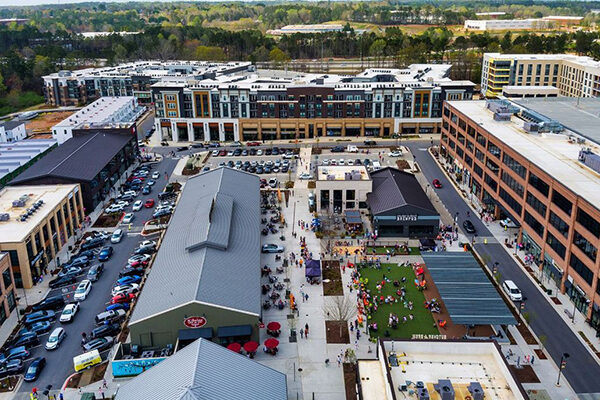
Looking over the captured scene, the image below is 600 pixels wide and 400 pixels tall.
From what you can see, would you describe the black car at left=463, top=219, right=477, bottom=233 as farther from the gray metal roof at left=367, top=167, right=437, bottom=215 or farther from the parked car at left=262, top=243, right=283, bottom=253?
the parked car at left=262, top=243, right=283, bottom=253

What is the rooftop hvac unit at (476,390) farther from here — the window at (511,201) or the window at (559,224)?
the window at (511,201)

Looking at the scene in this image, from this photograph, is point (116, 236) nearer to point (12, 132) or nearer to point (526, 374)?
point (526, 374)

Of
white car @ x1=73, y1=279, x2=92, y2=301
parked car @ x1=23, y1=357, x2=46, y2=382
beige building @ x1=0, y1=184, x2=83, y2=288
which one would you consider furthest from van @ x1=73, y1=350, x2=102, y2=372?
beige building @ x1=0, y1=184, x2=83, y2=288

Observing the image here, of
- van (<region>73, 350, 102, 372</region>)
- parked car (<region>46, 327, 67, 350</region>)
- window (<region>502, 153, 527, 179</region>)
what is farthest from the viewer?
window (<region>502, 153, 527, 179</region>)

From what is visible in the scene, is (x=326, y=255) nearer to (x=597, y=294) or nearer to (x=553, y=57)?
(x=597, y=294)

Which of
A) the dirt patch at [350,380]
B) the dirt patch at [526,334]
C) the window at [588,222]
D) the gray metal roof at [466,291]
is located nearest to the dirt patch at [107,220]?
the gray metal roof at [466,291]

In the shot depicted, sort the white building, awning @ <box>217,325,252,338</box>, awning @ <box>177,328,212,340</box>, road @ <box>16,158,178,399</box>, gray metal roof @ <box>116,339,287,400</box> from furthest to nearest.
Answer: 1. the white building
2. awning @ <box>217,325,252,338</box>
3. awning @ <box>177,328,212,340</box>
4. road @ <box>16,158,178,399</box>
5. gray metal roof @ <box>116,339,287,400</box>

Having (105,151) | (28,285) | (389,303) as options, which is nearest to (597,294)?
(389,303)
